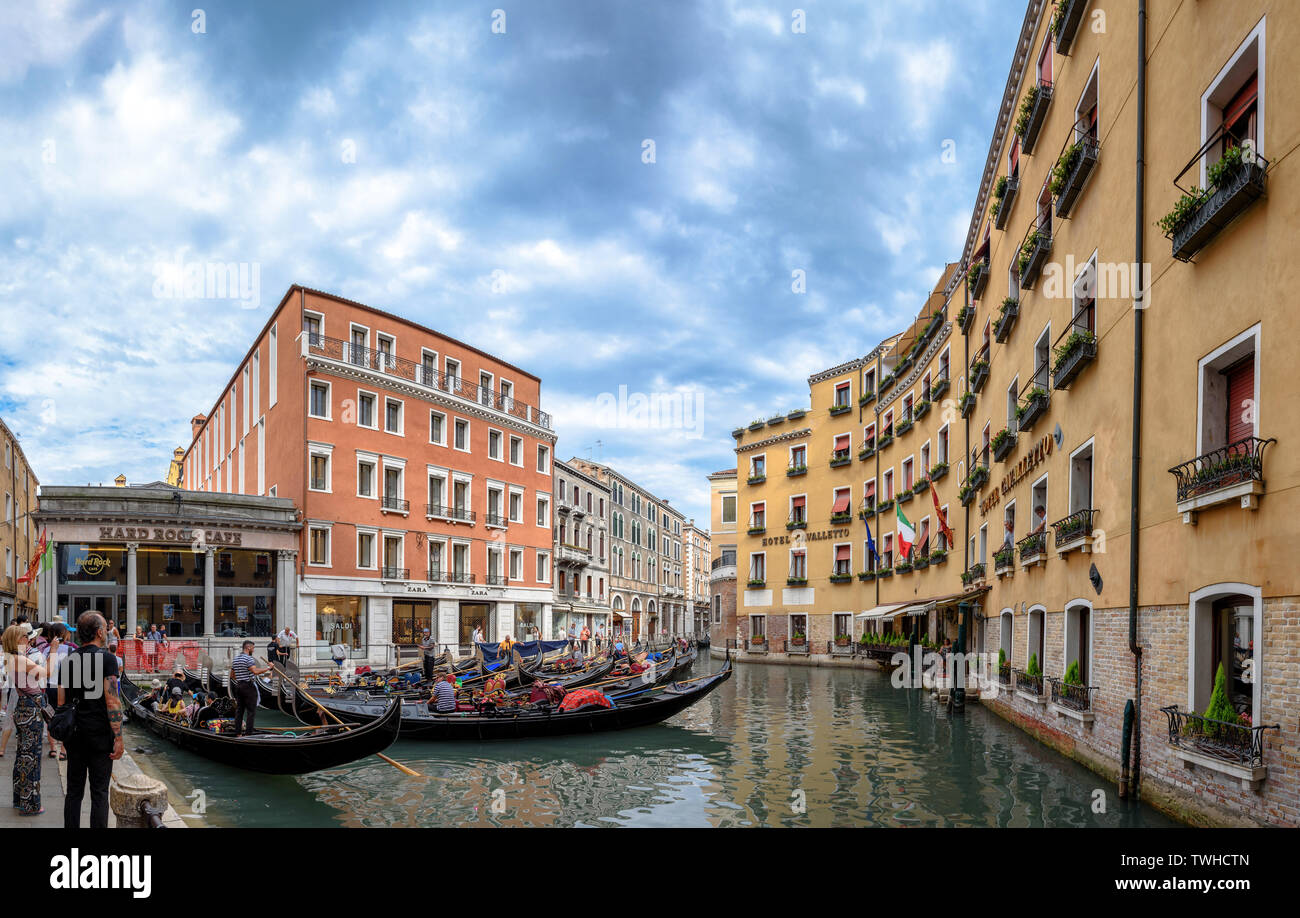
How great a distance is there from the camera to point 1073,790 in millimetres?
10094

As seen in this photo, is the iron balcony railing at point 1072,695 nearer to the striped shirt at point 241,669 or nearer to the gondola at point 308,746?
the gondola at point 308,746

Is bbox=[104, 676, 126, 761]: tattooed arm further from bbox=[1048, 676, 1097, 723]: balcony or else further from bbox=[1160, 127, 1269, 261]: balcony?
bbox=[1048, 676, 1097, 723]: balcony

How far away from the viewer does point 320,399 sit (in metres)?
28.2

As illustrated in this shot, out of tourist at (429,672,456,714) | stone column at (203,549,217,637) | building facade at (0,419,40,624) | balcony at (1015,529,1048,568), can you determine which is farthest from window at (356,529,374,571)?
balcony at (1015,529,1048,568)

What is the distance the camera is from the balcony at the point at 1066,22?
11.8 meters

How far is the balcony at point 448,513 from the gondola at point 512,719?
624 inches

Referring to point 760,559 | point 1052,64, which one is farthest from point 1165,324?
point 760,559

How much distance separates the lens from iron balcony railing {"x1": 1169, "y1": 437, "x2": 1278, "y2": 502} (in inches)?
273

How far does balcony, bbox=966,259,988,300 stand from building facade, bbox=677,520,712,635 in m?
52.2

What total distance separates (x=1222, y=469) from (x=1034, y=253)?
23.0 ft

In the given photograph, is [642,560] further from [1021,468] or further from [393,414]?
[1021,468]

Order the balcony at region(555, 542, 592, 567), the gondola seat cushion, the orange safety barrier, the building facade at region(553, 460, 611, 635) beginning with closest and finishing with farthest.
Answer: the gondola seat cushion
the orange safety barrier
the balcony at region(555, 542, 592, 567)
the building facade at region(553, 460, 611, 635)
